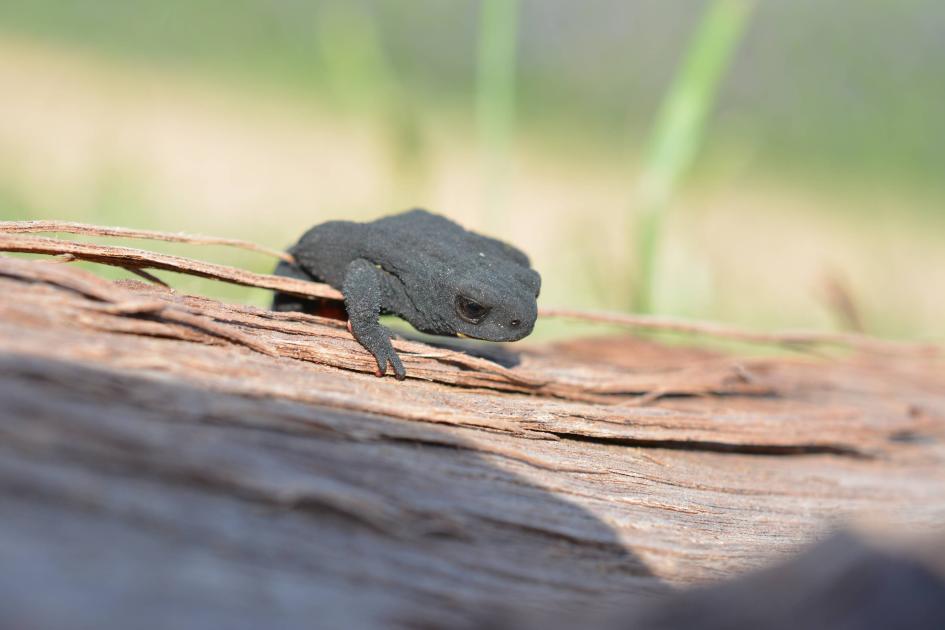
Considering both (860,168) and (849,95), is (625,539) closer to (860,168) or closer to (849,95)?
(860,168)

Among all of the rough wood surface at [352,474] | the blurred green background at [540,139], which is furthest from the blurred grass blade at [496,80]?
the rough wood surface at [352,474]

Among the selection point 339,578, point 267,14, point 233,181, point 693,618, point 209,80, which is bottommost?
point 339,578

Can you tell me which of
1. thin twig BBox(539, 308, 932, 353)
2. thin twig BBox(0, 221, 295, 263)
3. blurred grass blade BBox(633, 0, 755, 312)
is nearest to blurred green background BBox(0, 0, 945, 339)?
blurred grass blade BBox(633, 0, 755, 312)

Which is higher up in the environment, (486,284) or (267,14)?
(267,14)

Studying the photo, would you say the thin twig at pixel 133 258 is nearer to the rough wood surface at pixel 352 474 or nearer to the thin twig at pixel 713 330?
the rough wood surface at pixel 352 474

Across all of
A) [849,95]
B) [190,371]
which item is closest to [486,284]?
[190,371]

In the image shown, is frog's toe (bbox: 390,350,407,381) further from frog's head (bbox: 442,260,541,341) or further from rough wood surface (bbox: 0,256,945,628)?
frog's head (bbox: 442,260,541,341)

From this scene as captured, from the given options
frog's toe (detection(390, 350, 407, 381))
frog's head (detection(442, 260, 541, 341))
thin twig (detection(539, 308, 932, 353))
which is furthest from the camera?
thin twig (detection(539, 308, 932, 353))

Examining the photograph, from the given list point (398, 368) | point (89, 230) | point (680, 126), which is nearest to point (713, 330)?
point (398, 368)
